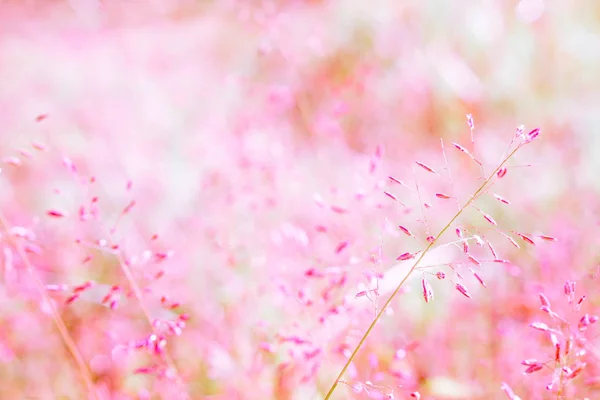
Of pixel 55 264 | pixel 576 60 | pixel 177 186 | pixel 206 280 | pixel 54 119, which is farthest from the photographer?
pixel 54 119

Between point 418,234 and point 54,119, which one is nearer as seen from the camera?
point 418,234

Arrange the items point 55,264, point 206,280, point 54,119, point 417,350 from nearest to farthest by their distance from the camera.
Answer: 1. point 417,350
2. point 206,280
3. point 55,264
4. point 54,119

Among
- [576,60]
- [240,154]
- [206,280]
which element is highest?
[576,60]

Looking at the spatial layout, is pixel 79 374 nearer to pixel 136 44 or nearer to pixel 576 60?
pixel 576 60

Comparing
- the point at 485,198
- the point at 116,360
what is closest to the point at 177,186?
the point at 116,360

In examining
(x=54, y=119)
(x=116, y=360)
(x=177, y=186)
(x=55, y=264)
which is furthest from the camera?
(x=54, y=119)

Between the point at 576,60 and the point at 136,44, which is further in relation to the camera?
the point at 136,44

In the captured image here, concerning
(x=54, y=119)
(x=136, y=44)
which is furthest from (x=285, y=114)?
(x=136, y=44)

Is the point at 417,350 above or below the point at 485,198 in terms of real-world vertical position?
below

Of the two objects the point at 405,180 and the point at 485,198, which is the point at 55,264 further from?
the point at 485,198
